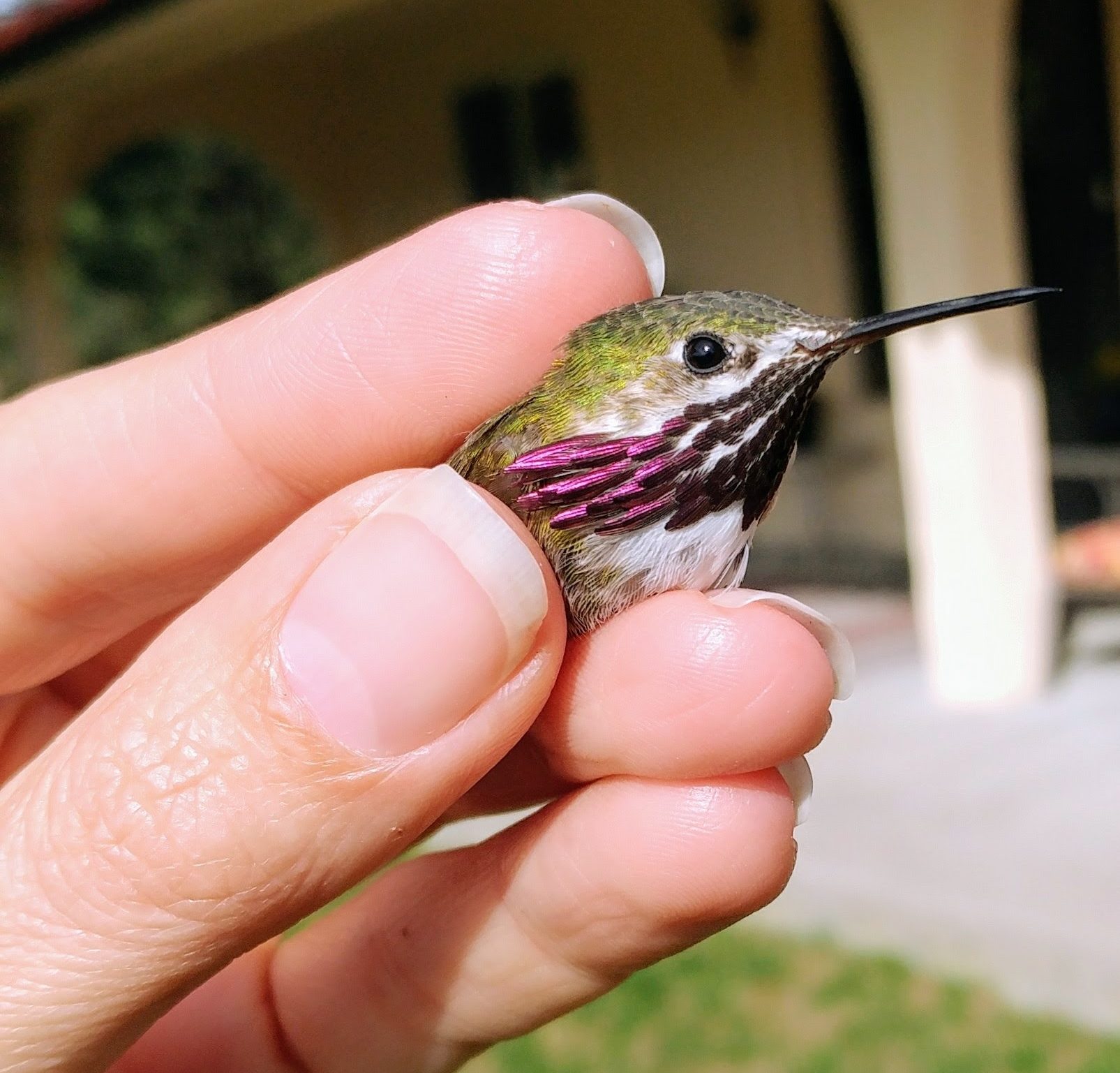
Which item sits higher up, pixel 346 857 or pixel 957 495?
pixel 346 857

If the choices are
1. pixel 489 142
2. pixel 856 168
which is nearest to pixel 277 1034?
pixel 856 168

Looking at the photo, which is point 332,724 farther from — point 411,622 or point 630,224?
point 630,224

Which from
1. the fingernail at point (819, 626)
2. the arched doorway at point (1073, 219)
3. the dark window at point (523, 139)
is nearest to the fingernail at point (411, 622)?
the fingernail at point (819, 626)

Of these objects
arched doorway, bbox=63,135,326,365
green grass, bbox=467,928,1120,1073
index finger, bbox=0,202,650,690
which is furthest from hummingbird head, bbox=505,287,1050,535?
arched doorway, bbox=63,135,326,365

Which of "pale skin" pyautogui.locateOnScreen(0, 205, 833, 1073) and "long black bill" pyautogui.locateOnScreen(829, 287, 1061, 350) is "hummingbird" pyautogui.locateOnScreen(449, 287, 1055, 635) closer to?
"long black bill" pyautogui.locateOnScreen(829, 287, 1061, 350)

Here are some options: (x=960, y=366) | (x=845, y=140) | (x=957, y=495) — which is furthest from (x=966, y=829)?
(x=845, y=140)

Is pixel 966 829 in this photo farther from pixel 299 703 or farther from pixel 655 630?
pixel 299 703

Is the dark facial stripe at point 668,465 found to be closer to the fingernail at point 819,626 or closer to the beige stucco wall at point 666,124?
the fingernail at point 819,626

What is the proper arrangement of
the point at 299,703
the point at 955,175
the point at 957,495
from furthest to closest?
the point at 957,495 < the point at 955,175 < the point at 299,703
